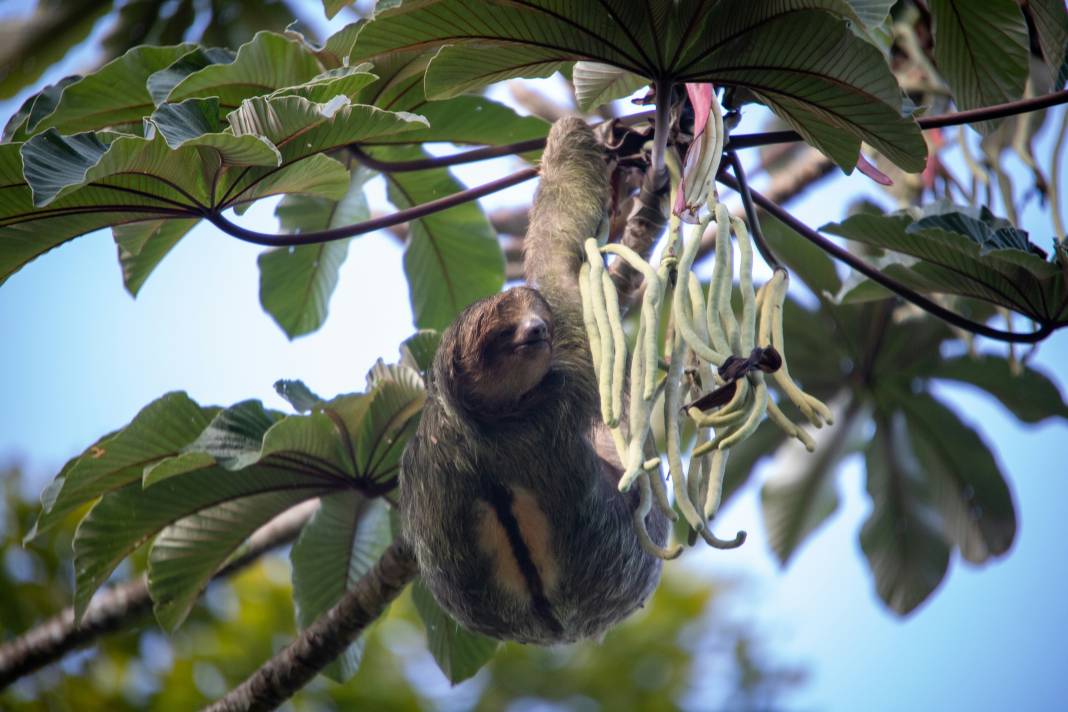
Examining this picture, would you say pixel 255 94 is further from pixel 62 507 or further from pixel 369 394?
pixel 62 507

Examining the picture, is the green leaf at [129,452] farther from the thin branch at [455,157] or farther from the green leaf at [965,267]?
the green leaf at [965,267]

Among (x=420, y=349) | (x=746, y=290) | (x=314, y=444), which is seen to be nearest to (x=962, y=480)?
(x=420, y=349)

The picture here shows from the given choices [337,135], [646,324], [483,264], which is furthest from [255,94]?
[646,324]

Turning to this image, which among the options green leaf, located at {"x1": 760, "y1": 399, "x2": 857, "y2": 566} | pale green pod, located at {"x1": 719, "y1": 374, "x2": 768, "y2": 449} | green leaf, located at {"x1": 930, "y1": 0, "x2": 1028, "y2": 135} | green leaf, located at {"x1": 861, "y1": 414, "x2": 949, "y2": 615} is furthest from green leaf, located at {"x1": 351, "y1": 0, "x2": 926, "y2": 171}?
green leaf, located at {"x1": 760, "y1": 399, "x2": 857, "y2": 566}

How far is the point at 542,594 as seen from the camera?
2.40 m

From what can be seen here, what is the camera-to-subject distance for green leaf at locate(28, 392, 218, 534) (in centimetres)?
239

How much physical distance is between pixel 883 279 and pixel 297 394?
5.03ft

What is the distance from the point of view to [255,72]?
2.29m

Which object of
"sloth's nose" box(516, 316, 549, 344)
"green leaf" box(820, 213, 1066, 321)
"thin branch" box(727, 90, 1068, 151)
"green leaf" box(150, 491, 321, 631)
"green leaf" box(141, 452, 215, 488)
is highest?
"thin branch" box(727, 90, 1068, 151)

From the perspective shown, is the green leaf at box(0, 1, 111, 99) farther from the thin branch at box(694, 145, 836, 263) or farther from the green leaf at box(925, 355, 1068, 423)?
the green leaf at box(925, 355, 1068, 423)

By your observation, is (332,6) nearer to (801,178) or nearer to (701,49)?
(701,49)

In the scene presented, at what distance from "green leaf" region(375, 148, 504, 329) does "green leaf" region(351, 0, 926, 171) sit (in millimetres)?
1002

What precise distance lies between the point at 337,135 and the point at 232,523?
118 centimetres

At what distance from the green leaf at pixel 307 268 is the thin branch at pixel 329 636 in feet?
3.45
